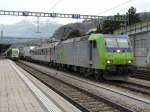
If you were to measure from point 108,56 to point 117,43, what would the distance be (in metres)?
1.40

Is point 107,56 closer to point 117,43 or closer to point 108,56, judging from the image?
point 108,56

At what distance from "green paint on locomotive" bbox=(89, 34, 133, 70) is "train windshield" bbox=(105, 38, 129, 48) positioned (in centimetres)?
42

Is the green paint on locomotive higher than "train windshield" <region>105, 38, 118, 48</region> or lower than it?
lower

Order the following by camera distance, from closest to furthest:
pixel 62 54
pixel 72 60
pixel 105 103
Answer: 1. pixel 105 103
2. pixel 72 60
3. pixel 62 54

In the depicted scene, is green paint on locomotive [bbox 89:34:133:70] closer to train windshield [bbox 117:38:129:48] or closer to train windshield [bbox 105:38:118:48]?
train windshield [bbox 105:38:118:48]

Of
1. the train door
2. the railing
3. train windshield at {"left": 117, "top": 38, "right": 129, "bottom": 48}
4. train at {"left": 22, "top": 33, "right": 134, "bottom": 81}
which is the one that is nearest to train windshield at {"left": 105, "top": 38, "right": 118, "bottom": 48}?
train at {"left": 22, "top": 33, "right": 134, "bottom": 81}

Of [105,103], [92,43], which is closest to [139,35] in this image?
[92,43]

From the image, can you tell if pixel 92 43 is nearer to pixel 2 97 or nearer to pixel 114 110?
pixel 2 97

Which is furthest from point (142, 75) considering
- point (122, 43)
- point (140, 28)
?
point (140, 28)

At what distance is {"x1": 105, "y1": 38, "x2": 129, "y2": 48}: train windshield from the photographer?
26397 mm

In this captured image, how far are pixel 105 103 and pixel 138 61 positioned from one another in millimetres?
29630

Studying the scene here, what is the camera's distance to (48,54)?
5309 centimetres

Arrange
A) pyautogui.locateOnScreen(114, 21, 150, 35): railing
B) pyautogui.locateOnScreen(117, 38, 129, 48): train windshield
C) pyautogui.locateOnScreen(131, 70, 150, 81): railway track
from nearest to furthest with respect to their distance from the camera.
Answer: pyautogui.locateOnScreen(117, 38, 129, 48): train windshield < pyautogui.locateOnScreen(131, 70, 150, 81): railway track < pyautogui.locateOnScreen(114, 21, 150, 35): railing

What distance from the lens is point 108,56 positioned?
84.3ft
